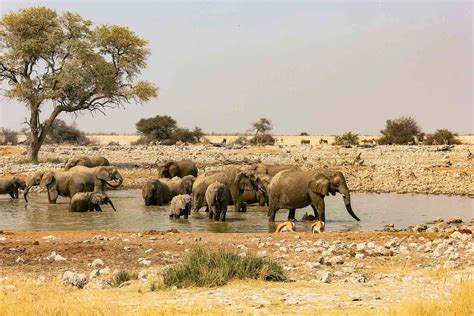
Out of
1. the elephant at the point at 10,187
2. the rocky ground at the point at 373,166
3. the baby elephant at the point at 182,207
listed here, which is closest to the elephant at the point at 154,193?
the baby elephant at the point at 182,207

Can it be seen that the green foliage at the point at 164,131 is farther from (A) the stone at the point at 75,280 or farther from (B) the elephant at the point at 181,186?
(A) the stone at the point at 75,280

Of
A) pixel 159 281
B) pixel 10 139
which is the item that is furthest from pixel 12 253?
pixel 10 139

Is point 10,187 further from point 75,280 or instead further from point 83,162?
point 75,280

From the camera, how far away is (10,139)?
74062mm

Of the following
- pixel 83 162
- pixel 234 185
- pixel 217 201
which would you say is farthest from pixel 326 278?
pixel 83 162

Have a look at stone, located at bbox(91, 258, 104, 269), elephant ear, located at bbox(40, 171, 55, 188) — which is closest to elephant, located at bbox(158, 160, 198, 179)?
elephant ear, located at bbox(40, 171, 55, 188)

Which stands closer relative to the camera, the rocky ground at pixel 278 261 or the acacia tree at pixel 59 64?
the rocky ground at pixel 278 261

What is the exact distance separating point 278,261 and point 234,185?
9.68 metres

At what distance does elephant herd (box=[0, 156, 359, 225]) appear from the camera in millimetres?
19031

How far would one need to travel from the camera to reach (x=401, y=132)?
2594 inches

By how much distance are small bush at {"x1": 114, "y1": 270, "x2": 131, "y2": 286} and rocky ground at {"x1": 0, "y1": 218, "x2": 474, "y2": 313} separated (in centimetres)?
11

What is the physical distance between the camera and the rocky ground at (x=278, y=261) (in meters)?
9.02

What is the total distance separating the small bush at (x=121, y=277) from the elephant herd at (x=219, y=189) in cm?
871

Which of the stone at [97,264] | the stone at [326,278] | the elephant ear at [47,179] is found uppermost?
the elephant ear at [47,179]
